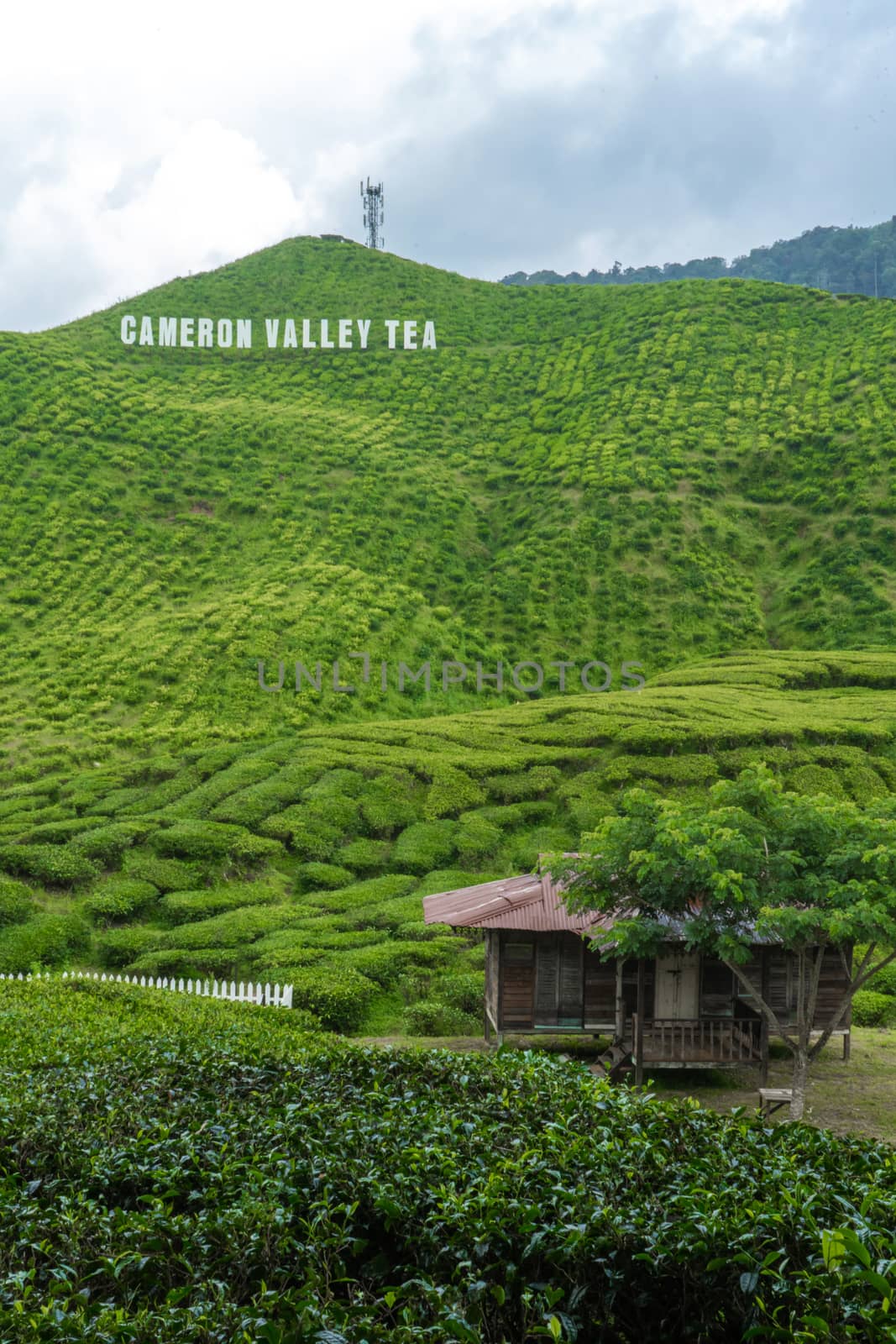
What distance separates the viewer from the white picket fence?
57.3 feet

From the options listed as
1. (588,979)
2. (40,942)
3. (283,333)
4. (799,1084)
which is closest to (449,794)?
(40,942)

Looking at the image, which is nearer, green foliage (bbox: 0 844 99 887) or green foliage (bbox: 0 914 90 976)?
green foliage (bbox: 0 914 90 976)

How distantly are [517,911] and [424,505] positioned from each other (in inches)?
1615

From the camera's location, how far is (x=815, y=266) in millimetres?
138875

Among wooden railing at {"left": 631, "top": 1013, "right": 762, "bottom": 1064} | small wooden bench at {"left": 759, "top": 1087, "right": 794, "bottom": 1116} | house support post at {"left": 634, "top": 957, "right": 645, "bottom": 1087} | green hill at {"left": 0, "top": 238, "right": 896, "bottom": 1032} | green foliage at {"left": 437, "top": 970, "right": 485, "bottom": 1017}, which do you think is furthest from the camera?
green hill at {"left": 0, "top": 238, "right": 896, "bottom": 1032}

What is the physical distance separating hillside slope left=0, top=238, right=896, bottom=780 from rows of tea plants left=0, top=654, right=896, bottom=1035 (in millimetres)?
5066

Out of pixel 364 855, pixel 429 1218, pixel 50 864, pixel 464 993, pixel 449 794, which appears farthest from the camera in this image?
pixel 449 794

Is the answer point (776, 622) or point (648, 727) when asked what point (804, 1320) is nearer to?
point (648, 727)

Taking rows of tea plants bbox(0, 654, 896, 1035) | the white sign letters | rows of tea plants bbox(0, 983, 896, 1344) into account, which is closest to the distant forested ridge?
the white sign letters

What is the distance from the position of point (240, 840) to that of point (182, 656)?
14.5 meters

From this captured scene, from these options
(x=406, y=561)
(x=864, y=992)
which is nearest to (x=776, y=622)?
(x=406, y=561)

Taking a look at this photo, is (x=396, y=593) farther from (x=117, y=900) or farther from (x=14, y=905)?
(x=14, y=905)

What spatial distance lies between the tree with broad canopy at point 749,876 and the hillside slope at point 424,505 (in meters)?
20.7

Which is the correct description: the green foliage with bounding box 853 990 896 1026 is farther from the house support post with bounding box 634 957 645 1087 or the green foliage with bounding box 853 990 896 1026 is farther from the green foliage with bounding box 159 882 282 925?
the green foliage with bounding box 159 882 282 925
